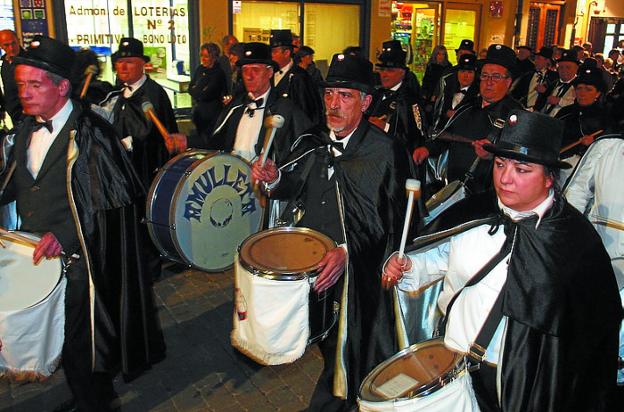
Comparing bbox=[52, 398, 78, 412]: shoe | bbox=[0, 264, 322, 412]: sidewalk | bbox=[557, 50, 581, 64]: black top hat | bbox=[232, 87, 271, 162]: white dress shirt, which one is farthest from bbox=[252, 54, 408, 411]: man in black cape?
bbox=[557, 50, 581, 64]: black top hat

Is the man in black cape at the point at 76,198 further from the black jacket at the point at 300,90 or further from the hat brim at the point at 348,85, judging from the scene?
the black jacket at the point at 300,90

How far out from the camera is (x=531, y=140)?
2404 millimetres

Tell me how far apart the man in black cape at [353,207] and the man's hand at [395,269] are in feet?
1.69

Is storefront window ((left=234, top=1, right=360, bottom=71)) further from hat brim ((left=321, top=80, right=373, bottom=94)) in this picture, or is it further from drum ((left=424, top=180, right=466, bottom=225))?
hat brim ((left=321, top=80, right=373, bottom=94))

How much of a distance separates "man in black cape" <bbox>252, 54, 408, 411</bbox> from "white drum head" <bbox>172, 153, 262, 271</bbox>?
1.35m

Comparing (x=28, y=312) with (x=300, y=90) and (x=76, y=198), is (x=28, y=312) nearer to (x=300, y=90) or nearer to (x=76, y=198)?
(x=76, y=198)

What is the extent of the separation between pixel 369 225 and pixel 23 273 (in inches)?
76.8

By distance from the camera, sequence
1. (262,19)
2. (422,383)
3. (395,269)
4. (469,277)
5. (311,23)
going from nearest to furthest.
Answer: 1. (422,383)
2. (469,277)
3. (395,269)
4. (262,19)
5. (311,23)

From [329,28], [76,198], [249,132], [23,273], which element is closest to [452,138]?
[249,132]

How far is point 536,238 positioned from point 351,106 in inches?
62.1

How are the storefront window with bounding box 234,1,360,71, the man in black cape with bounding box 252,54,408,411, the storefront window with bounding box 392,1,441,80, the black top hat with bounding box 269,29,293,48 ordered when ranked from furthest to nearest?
the storefront window with bounding box 392,1,441,80 → the storefront window with bounding box 234,1,360,71 → the black top hat with bounding box 269,29,293,48 → the man in black cape with bounding box 252,54,408,411

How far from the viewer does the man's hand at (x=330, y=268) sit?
3164 mm

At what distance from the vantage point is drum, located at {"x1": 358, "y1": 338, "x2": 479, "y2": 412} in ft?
7.15

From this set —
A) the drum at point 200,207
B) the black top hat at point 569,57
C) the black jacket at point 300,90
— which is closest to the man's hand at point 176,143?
the drum at point 200,207
